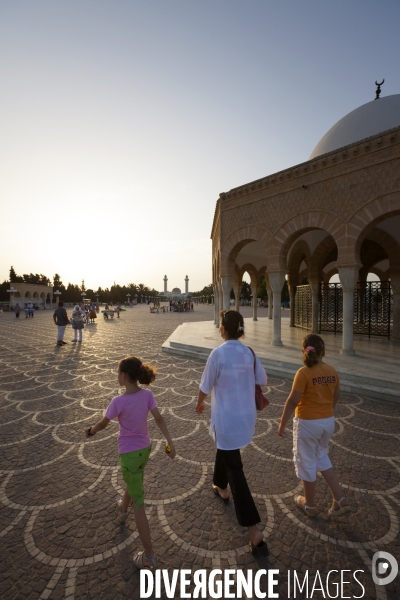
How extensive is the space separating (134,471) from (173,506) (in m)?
0.78

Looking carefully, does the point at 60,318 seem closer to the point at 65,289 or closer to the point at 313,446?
the point at 313,446

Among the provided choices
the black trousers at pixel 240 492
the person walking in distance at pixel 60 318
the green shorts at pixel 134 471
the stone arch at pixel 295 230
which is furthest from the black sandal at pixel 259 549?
the person walking in distance at pixel 60 318

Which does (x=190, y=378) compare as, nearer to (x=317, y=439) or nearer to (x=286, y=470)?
(x=286, y=470)

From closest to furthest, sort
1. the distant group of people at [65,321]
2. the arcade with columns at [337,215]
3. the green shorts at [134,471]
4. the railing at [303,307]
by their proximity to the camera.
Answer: the green shorts at [134,471] → the arcade with columns at [337,215] → the distant group of people at [65,321] → the railing at [303,307]

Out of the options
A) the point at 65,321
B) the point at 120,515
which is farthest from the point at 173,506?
the point at 65,321

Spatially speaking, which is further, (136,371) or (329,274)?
(329,274)

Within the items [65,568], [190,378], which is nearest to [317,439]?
[65,568]

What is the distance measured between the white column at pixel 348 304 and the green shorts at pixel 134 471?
712 centimetres

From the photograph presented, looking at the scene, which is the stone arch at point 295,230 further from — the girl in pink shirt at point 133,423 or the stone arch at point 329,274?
the stone arch at point 329,274

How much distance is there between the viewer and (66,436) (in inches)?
147

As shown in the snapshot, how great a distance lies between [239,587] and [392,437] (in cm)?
295

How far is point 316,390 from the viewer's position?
229 centimetres

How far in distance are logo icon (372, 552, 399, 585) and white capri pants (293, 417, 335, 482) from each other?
0.58m

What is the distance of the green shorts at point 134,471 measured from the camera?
196cm
